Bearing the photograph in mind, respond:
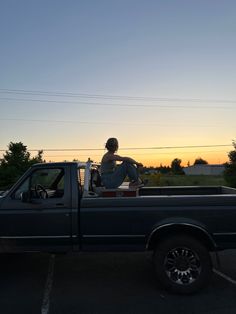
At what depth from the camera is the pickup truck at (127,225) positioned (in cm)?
643

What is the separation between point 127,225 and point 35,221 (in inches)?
55.2

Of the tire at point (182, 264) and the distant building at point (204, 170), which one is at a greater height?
the distant building at point (204, 170)

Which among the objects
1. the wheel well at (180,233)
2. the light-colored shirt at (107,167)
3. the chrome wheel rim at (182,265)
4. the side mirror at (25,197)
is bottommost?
the chrome wheel rim at (182,265)

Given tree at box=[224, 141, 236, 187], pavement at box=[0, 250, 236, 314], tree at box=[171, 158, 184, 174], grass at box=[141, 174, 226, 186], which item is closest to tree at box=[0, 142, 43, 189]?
grass at box=[141, 174, 226, 186]

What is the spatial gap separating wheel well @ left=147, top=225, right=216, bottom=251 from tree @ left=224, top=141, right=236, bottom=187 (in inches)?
1074

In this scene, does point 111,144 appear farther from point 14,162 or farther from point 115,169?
point 14,162

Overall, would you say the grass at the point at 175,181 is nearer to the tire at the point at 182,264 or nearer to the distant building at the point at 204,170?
the tire at the point at 182,264

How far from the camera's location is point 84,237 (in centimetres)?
666

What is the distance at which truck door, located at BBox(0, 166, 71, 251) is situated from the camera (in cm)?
674

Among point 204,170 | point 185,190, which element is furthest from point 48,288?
point 204,170

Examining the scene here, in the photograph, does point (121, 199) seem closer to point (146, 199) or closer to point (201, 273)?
point (146, 199)

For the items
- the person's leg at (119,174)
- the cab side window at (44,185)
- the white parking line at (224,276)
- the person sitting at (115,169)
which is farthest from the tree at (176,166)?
the cab side window at (44,185)

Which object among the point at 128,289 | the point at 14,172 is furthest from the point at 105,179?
the point at 14,172

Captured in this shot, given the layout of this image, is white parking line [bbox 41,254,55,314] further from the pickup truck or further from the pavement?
the pickup truck
